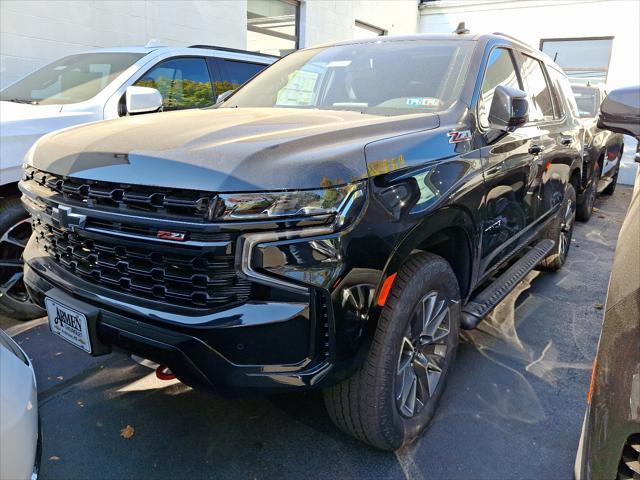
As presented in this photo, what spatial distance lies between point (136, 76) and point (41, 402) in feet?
8.65

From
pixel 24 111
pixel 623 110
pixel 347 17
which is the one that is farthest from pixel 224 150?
pixel 347 17

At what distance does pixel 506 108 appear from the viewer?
2561mm

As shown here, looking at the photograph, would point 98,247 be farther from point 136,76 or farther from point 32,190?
point 136,76

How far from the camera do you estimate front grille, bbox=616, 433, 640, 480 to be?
1241 mm

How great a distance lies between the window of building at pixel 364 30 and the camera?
12.0 metres

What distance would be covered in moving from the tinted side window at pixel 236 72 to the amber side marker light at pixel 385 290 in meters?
3.70

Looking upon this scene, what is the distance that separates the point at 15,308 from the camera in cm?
341

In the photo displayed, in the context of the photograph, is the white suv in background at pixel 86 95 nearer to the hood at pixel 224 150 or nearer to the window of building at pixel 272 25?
the hood at pixel 224 150

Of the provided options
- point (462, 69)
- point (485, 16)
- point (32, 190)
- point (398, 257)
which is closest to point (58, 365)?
point (32, 190)

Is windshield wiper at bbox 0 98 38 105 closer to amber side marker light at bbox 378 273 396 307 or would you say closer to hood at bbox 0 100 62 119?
hood at bbox 0 100 62 119

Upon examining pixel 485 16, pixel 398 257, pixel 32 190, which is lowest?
pixel 398 257

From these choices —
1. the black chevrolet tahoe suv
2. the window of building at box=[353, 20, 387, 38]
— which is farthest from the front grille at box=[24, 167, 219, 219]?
the window of building at box=[353, 20, 387, 38]

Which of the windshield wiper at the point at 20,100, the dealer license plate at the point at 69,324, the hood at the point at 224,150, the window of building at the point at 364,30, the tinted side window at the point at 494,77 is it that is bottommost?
the dealer license plate at the point at 69,324

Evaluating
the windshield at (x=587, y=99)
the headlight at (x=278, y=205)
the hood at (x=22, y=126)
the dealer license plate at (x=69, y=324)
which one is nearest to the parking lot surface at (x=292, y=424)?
the dealer license plate at (x=69, y=324)
